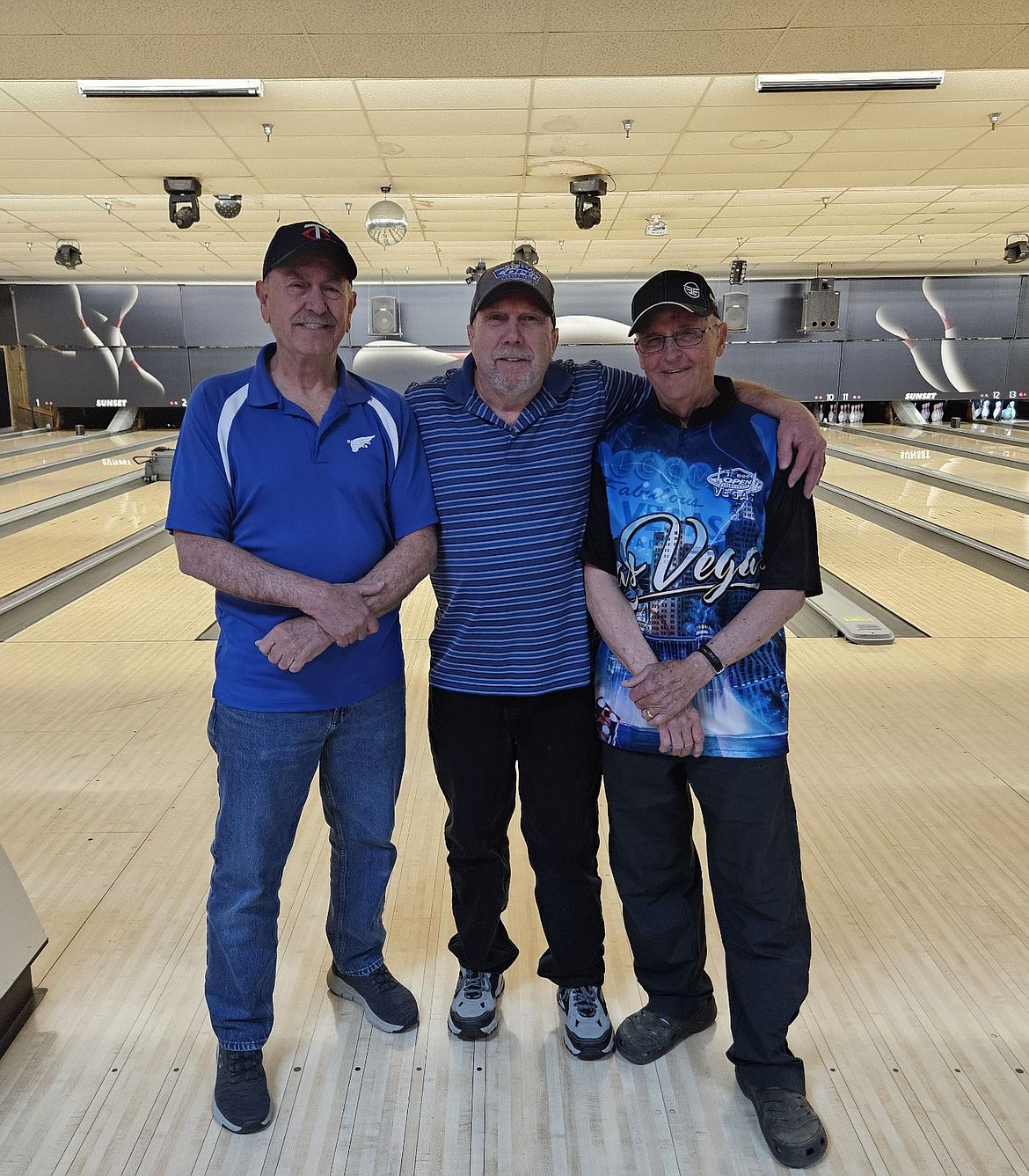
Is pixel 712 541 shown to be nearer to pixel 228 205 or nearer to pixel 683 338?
pixel 683 338

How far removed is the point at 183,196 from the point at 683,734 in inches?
250

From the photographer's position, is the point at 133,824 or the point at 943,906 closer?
the point at 943,906

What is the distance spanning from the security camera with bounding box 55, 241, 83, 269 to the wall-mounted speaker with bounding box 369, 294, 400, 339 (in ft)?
13.2

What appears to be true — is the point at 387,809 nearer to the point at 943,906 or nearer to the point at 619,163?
the point at 943,906

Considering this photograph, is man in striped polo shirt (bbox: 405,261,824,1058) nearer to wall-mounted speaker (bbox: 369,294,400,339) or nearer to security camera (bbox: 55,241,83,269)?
security camera (bbox: 55,241,83,269)

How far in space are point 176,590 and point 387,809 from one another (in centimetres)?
382

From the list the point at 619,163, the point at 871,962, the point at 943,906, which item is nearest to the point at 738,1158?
the point at 871,962

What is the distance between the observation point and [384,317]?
13047 millimetres

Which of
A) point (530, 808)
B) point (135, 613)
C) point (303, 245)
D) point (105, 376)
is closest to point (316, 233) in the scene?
point (303, 245)

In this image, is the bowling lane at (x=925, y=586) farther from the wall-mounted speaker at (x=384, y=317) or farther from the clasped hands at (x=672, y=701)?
the wall-mounted speaker at (x=384, y=317)

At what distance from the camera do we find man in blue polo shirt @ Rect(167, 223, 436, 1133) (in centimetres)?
143

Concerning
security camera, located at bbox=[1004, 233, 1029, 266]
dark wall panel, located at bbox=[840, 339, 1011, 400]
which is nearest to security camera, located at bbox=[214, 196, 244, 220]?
security camera, located at bbox=[1004, 233, 1029, 266]

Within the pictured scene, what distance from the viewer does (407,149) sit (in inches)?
226

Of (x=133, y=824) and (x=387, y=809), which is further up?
(x=387, y=809)
